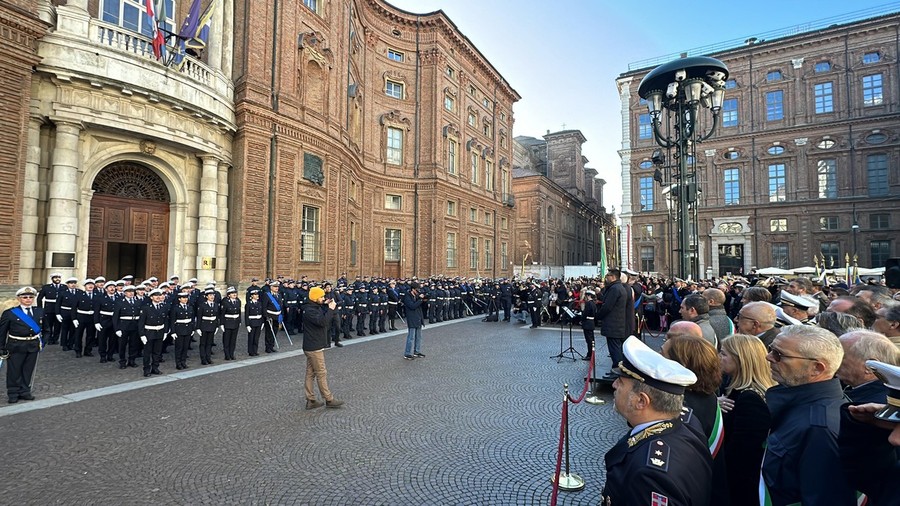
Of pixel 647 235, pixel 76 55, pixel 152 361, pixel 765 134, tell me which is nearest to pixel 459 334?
pixel 152 361

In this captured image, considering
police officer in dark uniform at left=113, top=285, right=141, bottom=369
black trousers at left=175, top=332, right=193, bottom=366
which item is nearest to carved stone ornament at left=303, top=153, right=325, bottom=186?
police officer in dark uniform at left=113, top=285, right=141, bottom=369

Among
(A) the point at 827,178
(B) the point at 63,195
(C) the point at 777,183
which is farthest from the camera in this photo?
(C) the point at 777,183

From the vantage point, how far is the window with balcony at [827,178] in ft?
126

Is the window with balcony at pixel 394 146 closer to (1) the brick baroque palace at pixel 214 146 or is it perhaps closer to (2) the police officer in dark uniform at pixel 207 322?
(1) the brick baroque palace at pixel 214 146

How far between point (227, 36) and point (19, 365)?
15.1 metres

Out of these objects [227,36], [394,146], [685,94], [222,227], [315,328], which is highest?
[227,36]

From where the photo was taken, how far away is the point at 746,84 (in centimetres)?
4128

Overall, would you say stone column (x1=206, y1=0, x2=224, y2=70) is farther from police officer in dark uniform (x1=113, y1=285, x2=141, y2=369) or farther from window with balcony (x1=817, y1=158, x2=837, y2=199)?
window with balcony (x1=817, y1=158, x2=837, y2=199)

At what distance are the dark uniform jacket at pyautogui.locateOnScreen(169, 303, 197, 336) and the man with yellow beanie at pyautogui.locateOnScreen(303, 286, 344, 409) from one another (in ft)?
14.7

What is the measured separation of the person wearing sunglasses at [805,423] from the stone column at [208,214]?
17.7 m

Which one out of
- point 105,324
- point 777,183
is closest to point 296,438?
point 105,324

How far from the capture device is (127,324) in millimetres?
9453

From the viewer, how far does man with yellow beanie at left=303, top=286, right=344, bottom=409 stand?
6832mm

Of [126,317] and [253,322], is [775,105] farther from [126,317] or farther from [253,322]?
[126,317]
